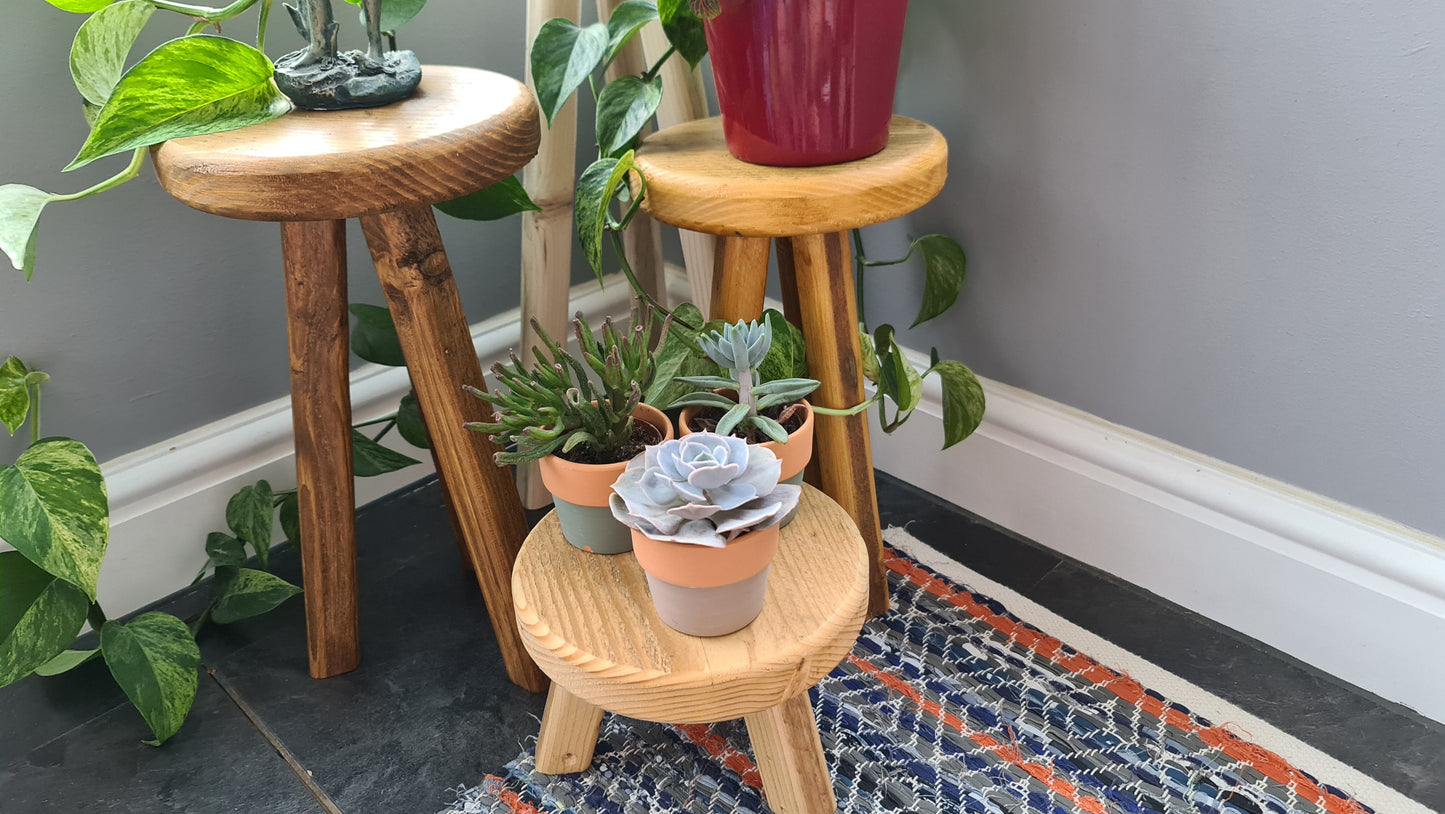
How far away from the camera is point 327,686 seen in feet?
3.14

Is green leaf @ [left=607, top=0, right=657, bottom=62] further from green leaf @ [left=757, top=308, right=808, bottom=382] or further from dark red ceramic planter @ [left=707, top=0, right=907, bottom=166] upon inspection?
green leaf @ [left=757, top=308, right=808, bottom=382]

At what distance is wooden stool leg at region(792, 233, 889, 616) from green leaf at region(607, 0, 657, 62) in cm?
21

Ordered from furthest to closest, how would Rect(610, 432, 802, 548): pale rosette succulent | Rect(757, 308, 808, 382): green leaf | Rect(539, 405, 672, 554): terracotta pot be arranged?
Rect(757, 308, 808, 382): green leaf → Rect(539, 405, 672, 554): terracotta pot → Rect(610, 432, 802, 548): pale rosette succulent

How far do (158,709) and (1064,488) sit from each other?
869 millimetres

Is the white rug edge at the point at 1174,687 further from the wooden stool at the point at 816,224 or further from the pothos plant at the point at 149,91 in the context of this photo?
the pothos plant at the point at 149,91

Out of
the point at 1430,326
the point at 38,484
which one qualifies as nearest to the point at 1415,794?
the point at 1430,326

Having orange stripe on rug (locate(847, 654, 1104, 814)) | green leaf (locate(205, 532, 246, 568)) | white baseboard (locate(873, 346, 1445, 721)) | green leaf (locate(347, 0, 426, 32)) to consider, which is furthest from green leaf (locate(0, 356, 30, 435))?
white baseboard (locate(873, 346, 1445, 721))

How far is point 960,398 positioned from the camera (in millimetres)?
993

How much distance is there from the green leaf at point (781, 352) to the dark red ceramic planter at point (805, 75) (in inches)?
4.8

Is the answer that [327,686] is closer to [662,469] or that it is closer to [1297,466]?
[662,469]

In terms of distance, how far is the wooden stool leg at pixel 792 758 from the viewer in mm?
731

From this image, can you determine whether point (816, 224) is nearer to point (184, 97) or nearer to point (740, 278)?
Result: point (740, 278)

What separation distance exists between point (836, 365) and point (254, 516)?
2.04 feet

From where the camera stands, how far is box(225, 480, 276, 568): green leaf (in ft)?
3.43
